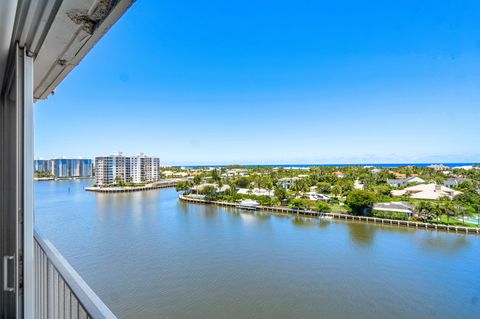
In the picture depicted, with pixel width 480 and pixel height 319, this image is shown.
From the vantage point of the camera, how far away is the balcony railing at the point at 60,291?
1.34 ft

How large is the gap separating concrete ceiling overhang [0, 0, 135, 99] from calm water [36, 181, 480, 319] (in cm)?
536

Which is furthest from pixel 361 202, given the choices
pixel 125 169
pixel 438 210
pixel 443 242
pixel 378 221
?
pixel 125 169

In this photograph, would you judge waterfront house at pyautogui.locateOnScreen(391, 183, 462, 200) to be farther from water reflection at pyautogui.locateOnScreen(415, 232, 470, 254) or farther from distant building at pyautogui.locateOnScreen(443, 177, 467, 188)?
water reflection at pyautogui.locateOnScreen(415, 232, 470, 254)

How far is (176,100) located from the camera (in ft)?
56.3

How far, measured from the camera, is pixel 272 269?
23.0ft

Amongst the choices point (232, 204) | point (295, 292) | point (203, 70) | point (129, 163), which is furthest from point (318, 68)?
point (129, 163)

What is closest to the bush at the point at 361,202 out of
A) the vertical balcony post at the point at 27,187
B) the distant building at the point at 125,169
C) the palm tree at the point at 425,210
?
the palm tree at the point at 425,210

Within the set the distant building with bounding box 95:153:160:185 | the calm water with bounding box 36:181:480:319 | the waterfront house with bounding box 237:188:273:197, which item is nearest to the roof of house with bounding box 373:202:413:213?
the calm water with bounding box 36:181:480:319

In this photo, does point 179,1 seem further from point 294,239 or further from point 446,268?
point 446,268

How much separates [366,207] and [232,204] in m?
7.75

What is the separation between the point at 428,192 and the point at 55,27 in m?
19.1

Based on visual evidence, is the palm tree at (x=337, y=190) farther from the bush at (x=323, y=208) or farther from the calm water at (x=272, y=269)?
the calm water at (x=272, y=269)

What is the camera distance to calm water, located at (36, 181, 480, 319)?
17.6 feet

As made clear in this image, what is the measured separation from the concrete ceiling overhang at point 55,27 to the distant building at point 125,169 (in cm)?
2978
